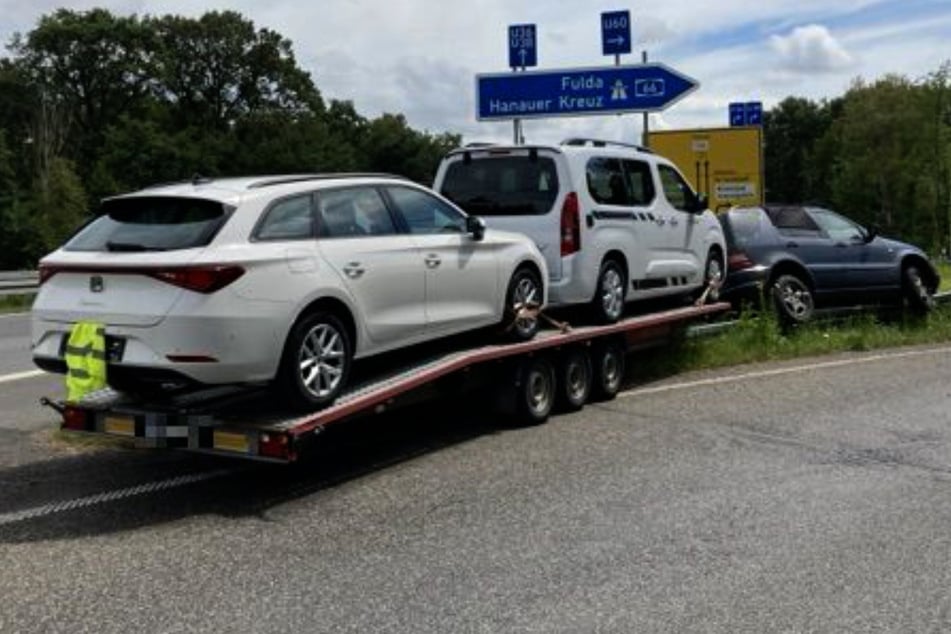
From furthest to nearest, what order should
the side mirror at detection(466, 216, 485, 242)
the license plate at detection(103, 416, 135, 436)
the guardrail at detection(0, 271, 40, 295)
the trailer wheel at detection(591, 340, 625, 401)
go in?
the guardrail at detection(0, 271, 40, 295) < the trailer wheel at detection(591, 340, 625, 401) < the side mirror at detection(466, 216, 485, 242) < the license plate at detection(103, 416, 135, 436)

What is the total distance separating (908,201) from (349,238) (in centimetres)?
7455

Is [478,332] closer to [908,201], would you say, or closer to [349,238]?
[349,238]

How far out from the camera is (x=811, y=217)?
15500 mm

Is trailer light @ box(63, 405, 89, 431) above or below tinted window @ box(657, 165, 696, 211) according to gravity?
below

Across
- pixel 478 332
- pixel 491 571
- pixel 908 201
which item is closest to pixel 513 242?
pixel 478 332

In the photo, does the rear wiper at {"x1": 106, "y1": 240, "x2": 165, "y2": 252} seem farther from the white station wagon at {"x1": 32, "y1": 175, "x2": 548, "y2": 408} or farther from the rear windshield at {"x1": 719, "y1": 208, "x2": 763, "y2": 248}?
the rear windshield at {"x1": 719, "y1": 208, "x2": 763, "y2": 248}

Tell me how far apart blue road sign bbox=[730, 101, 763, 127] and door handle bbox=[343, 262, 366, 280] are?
856 inches

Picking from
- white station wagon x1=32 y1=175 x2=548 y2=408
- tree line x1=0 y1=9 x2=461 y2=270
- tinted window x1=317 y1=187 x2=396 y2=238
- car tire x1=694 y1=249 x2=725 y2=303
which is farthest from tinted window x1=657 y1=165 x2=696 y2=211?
tree line x1=0 y1=9 x2=461 y2=270

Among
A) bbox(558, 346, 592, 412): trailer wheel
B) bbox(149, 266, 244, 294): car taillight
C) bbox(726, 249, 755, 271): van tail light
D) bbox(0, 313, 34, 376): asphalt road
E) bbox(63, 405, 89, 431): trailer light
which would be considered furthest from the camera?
bbox(726, 249, 755, 271): van tail light

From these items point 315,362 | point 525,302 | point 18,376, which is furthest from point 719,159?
point 315,362

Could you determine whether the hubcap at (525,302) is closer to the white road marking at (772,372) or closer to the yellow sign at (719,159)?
the white road marking at (772,372)

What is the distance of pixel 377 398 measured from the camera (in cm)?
756

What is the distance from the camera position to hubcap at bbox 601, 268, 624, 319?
428 inches

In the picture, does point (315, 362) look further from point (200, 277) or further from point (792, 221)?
point (792, 221)
